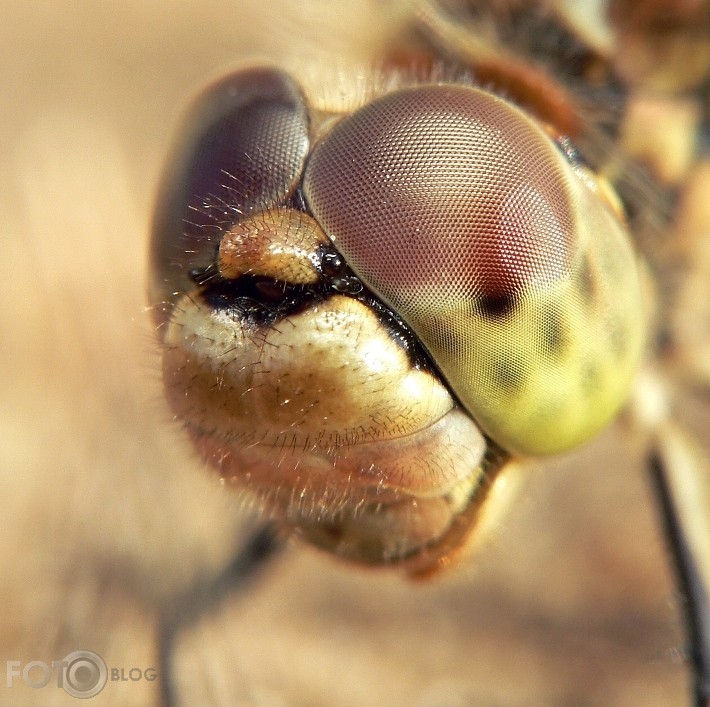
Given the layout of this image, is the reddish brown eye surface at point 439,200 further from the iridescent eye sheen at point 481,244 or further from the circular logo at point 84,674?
the circular logo at point 84,674

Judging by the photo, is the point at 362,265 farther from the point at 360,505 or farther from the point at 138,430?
the point at 138,430

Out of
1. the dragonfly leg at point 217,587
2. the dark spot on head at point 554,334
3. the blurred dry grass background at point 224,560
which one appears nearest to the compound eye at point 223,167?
the blurred dry grass background at point 224,560

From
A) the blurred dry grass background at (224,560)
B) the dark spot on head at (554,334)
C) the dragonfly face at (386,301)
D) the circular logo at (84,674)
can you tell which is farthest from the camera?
the blurred dry grass background at (224,560)

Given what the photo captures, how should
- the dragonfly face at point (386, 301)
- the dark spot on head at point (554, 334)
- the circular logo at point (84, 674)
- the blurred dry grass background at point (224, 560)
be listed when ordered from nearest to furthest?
the dragonfly face at point (386, 301), the dark spot on head at point (554, 334), the circular logo at point (84, 674), the blurred dry grass background at point (224, 560)

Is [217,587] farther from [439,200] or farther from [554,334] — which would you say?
[439,200]

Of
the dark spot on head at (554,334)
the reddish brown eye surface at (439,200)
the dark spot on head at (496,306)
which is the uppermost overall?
→ the reddish brown eye surface at (439,200)

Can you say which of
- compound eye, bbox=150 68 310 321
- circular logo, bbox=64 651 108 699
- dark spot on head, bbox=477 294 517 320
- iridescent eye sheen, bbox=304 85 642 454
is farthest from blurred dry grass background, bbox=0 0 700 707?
dark spot on head, bbox=477 294 517 320

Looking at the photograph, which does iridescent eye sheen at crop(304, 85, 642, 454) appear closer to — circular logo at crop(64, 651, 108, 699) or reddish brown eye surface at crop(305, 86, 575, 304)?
reddish brown eye surface at crop(305, 86, 575, 304)

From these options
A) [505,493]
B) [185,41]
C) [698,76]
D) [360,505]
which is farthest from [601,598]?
[185,41]
